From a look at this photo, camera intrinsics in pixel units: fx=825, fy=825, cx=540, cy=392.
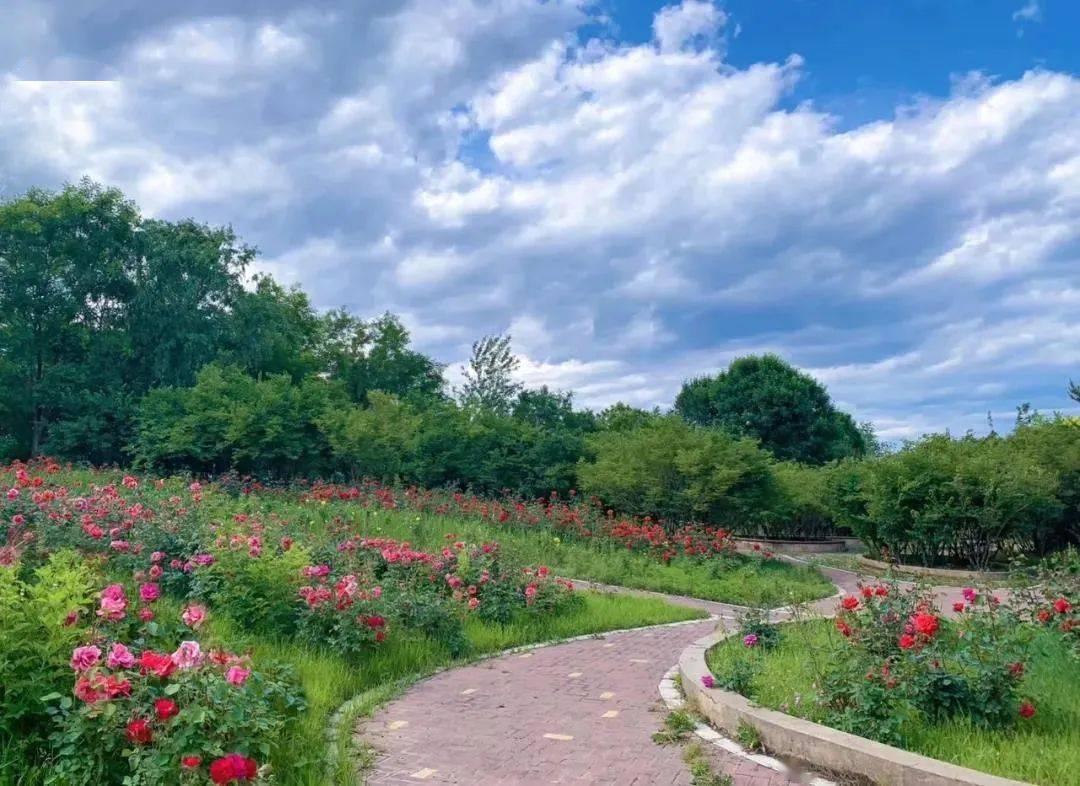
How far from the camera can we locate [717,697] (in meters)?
5.35

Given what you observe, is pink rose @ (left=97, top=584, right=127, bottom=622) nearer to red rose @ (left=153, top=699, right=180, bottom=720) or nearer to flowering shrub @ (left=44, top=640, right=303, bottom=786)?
flowering shrub @ (left=44, top=640, right=303, bottom=786)

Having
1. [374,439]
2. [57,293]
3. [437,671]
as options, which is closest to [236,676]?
[437,671]

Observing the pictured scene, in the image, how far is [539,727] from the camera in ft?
17.6

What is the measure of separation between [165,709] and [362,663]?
10.4 ft

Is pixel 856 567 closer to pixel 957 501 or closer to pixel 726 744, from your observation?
pixel 957 501

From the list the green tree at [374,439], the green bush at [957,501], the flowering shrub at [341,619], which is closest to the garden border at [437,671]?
the flowering shrub at [341,619]

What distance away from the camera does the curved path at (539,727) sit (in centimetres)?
445

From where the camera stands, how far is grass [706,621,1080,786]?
12.9 ft

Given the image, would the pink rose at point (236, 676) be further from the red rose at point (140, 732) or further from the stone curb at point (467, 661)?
the stone curb at point (467, 661)

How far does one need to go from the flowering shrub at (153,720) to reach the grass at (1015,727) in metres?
3.13

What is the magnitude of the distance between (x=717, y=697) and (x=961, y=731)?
1466mm

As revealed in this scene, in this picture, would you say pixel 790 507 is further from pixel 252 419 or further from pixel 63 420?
pixel 63 420

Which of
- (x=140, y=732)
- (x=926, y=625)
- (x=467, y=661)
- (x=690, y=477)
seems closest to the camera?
(x=140, y=732)

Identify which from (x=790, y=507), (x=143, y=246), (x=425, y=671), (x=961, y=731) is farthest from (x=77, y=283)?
(x=961, y=731)
